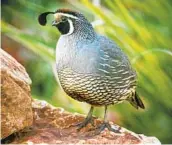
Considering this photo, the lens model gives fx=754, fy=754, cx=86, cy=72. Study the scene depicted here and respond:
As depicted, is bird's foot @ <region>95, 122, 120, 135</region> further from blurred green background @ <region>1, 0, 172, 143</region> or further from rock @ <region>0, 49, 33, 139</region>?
blurred green background @ <region>1, 0, 172, 143</region>

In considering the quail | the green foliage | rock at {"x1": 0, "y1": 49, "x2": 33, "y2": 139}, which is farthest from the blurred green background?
rock at {"x1": 0, "y1": 49, "x2": 33, "y2": 139}

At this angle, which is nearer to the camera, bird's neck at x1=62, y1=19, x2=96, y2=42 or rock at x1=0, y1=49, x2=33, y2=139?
rock at x1=0, y1=49, x2=33, y2=139

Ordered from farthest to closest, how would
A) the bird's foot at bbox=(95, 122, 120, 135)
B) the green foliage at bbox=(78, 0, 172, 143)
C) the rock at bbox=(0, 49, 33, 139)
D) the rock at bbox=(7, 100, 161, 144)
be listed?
the green foliage at bbox=(78, 0, 172, 143)
the bird's foot at bbox=(95, 122, 120, 135)
the rock at bbox=(7, 100, 161, 144)
the rock at bbox=(0, 49, 33, 139)

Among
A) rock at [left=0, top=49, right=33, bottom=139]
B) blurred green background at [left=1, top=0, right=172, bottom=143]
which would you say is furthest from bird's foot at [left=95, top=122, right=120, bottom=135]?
blurred green background at [left=1, top=0, right=172, bottom=143]

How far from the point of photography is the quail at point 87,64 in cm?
208

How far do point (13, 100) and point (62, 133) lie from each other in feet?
0.74

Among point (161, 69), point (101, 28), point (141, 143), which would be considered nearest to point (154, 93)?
point (161, 69)

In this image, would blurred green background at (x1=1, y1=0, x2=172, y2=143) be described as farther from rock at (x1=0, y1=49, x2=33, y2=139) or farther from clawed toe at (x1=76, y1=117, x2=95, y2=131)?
rock at (x1=0, y1=49, x2=33, y2=139)

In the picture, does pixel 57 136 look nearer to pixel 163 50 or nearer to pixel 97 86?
pixel 97 86

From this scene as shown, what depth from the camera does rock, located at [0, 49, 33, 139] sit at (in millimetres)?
1903

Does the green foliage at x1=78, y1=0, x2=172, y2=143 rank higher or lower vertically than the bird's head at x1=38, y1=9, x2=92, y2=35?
lower

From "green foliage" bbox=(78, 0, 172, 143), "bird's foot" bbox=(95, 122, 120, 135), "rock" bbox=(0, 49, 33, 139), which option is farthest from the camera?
"green foliage" bbox=(78, 0, 172, 143)

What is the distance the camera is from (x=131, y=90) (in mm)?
2283

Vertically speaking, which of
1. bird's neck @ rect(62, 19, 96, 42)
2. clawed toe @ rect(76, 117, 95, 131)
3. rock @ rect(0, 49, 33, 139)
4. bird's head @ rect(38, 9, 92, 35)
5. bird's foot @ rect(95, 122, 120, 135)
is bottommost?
bird's foot @ rect(95, 122, 120, 135)
